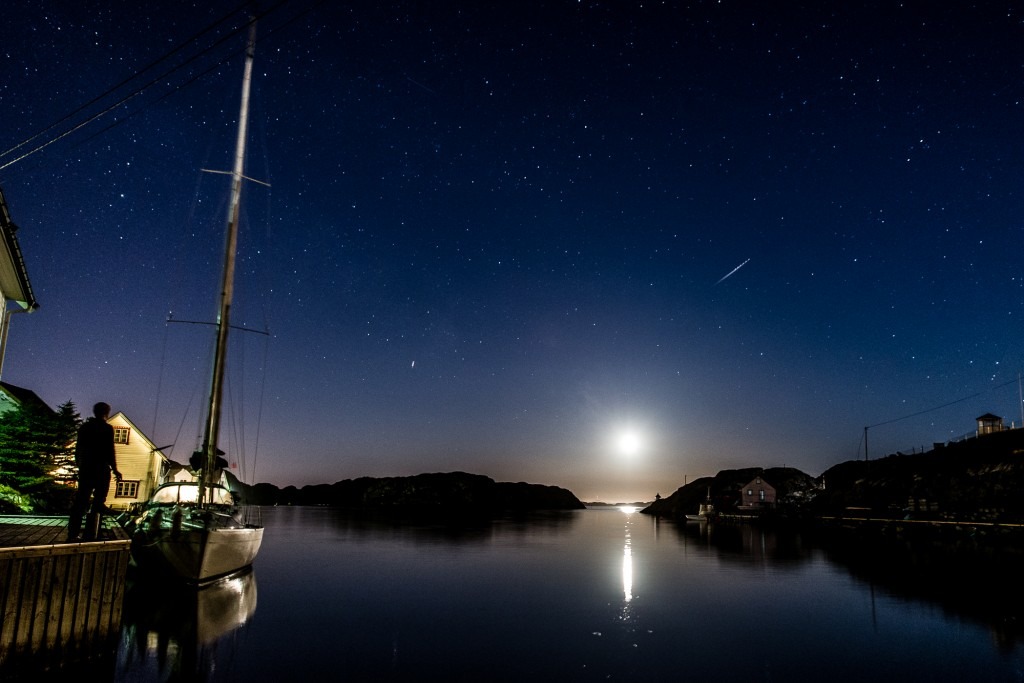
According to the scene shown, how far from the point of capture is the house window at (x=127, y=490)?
143 ft

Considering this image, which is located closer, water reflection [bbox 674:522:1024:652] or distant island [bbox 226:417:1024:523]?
water reflection [bbox 674:522:1024:652]

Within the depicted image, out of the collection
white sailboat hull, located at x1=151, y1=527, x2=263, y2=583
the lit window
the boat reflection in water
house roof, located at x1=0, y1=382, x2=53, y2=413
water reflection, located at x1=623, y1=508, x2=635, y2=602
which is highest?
house roof, located at x1=0, y1=382, x2=53, y2=413

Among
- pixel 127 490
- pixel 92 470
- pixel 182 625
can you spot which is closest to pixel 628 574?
pixel 182 625

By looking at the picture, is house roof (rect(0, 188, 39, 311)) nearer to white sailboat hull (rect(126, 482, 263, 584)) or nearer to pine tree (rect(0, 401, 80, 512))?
white sailboat hull (rect(126, 482, 263, 584))

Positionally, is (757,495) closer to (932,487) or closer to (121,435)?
(932,487)

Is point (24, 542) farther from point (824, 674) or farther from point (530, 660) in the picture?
point (824, 674)

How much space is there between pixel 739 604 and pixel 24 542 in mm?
23820

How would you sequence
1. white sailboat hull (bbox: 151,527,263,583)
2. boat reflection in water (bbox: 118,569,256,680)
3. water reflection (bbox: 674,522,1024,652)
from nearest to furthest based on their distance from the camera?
boat reflection in water (bbox: 118,569,256,680) → white sailboat hull (bbox: 151,527,263,583) → water reflection (bbox: 674,522,1024,652)

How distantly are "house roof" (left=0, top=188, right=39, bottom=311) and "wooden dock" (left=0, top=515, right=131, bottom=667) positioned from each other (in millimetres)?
7599

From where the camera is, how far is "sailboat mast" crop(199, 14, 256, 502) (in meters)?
24.5

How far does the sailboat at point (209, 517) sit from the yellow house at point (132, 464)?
66.7ft

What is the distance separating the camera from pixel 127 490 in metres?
44.4

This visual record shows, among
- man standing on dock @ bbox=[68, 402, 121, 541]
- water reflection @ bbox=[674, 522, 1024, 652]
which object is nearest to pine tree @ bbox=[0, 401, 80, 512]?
man standing on dock @ bbox=[68, 402, 121, 541]

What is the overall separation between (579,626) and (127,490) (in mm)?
39717
